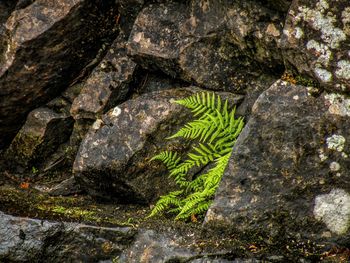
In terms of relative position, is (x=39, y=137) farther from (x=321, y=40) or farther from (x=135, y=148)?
(x=321, y=40)

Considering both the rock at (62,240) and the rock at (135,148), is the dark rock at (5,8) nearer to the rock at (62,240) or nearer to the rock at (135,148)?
the rock at (135,148)

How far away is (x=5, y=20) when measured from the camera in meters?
6.75

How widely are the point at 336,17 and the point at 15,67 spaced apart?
411cm

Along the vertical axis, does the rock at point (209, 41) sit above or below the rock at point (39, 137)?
above

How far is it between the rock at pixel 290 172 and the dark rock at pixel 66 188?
7.99ft

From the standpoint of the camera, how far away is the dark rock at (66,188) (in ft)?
20.2

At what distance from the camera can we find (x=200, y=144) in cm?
531

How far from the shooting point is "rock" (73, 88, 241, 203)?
5535mm

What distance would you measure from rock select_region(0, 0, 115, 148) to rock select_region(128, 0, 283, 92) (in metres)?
0.72

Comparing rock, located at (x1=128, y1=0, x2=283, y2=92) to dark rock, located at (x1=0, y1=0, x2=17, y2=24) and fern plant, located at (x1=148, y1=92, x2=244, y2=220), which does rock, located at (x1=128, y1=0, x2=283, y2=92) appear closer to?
fern plant, located at (x1=148, y1=92, x2=244, y2=220)

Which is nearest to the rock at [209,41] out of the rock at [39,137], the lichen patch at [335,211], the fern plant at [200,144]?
the fern plant at [200,144]

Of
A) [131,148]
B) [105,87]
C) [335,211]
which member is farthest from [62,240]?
[335,211]

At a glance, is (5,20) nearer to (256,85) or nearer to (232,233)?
(256,85)

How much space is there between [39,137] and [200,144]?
2.46 meters
